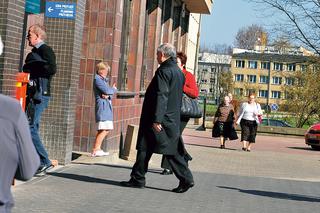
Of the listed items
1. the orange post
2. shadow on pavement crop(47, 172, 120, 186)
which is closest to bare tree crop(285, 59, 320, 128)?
shadow on pavement crop(47, 172, 120, 186)

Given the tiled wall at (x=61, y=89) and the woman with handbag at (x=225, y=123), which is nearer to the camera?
the tiled wall at (x=61, y=89)

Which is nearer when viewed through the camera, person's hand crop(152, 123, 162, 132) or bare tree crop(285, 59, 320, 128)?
person's hand crop(152, 123, 162, 132)

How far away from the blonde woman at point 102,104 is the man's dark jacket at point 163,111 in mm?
3144

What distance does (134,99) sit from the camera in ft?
55.6

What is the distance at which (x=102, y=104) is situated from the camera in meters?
11.9

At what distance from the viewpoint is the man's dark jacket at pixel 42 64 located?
344 inches

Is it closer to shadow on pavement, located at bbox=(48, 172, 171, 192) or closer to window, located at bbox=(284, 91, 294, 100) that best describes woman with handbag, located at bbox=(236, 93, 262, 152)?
shadow on pavement, located at bbox=(48, 172, 171, 192)

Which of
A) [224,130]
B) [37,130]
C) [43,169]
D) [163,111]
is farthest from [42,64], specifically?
[224,130]

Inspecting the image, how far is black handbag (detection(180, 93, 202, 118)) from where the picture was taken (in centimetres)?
982

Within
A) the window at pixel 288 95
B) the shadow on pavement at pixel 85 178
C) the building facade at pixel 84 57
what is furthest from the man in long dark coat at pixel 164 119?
the window at pixel 288 95

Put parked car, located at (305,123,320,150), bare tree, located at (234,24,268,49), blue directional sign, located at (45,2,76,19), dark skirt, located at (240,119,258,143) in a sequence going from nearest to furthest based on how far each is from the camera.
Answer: blue directional sign, located at (45,2,76,19), dark skirt, located at (240,119,258,143), parked car, located at (305,123,320,150), bare tree, located at (234,24,268,49)

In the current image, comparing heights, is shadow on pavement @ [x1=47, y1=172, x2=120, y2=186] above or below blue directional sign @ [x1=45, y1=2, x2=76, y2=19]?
below

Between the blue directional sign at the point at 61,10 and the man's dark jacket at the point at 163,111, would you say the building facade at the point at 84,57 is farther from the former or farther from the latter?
the man's dark jacket at the point at 163,111

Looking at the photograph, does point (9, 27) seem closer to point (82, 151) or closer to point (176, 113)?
point (176, 113)
